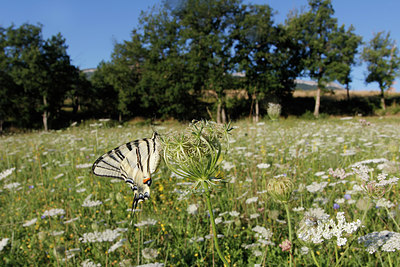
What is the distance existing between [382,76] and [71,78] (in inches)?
1669

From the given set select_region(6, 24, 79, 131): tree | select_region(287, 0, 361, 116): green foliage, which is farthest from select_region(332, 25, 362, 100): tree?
select_region(6, 24, 79, 131): tree

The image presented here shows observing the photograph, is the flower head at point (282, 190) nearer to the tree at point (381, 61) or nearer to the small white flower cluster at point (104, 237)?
the small white flower cluster at point (104, 237)

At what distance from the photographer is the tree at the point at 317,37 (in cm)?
3231

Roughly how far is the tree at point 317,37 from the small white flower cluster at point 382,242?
3449cm

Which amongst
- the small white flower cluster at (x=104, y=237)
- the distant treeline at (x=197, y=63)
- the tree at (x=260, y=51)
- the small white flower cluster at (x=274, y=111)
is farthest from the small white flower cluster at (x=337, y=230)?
the tree at (x=260, y=51)

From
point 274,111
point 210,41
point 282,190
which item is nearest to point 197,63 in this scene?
point 210,41

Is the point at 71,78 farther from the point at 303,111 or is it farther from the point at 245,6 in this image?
the point at 303,111

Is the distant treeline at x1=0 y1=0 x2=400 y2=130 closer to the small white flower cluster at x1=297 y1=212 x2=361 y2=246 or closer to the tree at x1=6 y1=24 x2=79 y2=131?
the tree at x1=6 y1=24 x2=79 y2=131

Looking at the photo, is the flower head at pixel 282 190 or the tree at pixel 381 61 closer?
the flower head at pixel 282 190

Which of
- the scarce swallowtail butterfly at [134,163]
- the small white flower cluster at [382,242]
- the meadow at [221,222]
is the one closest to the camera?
the small white flower cluster at [382,242]

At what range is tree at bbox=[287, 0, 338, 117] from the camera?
3231cm

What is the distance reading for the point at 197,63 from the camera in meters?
26.7

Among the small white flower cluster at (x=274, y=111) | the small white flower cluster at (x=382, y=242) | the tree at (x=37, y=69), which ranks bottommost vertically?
the small white flower cluster at (x=382, y=242)

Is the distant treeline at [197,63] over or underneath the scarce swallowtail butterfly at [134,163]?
over
